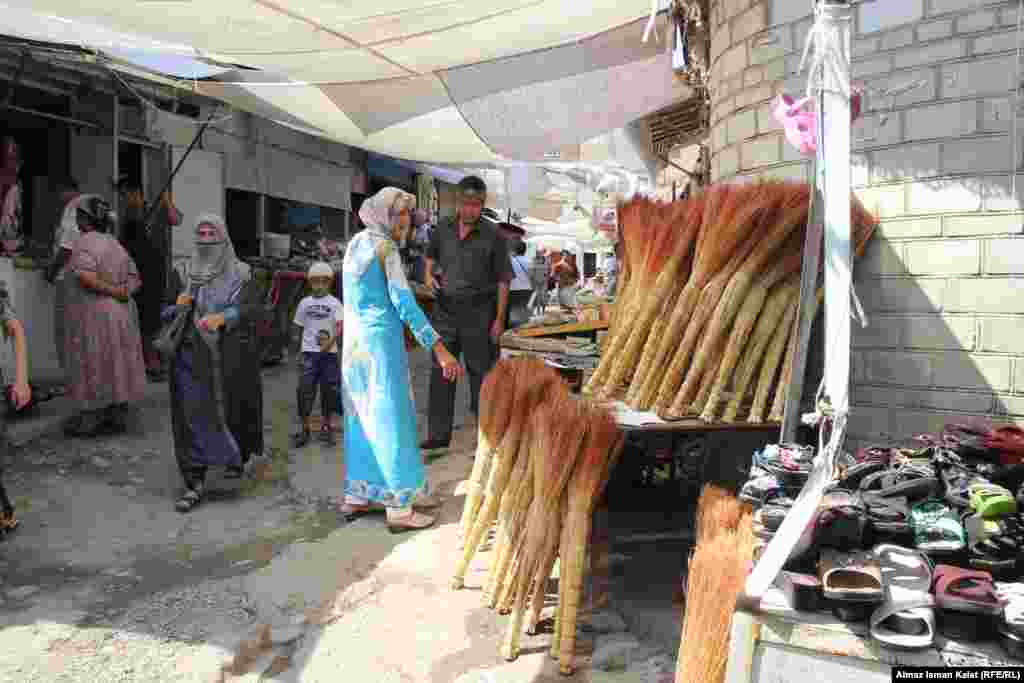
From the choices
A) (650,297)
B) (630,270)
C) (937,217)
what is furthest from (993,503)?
(630,270)

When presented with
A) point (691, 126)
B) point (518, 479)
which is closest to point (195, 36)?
point (518, 479)

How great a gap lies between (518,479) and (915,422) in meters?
1.69

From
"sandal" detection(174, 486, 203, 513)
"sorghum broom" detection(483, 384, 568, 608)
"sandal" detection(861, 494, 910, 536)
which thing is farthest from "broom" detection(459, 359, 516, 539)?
"sandal" detection(174, 486, 203, 513)

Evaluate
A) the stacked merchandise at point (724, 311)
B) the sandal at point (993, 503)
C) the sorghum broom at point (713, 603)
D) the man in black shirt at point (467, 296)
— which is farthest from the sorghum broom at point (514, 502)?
the man in black shirt at point (467, 296)

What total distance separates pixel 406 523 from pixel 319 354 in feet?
7.12

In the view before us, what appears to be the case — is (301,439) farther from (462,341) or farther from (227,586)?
(227,586)

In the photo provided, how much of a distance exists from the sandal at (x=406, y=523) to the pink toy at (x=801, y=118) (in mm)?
2799

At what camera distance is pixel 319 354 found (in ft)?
19.1

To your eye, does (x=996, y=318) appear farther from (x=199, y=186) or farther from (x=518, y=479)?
(x=199, y=186)

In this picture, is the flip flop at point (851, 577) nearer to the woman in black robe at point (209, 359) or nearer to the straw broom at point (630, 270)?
the straw broom at point (630, 270)

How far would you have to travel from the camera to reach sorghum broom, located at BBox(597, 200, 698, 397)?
3.17 meters

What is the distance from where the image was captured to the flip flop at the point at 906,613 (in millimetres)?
1549

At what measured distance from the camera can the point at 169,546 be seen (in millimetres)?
4016

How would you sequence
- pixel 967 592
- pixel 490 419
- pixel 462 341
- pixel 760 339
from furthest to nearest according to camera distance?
pixel 462 341 < pixel 490 419 < pixel 760 339 < pixel 967 592
